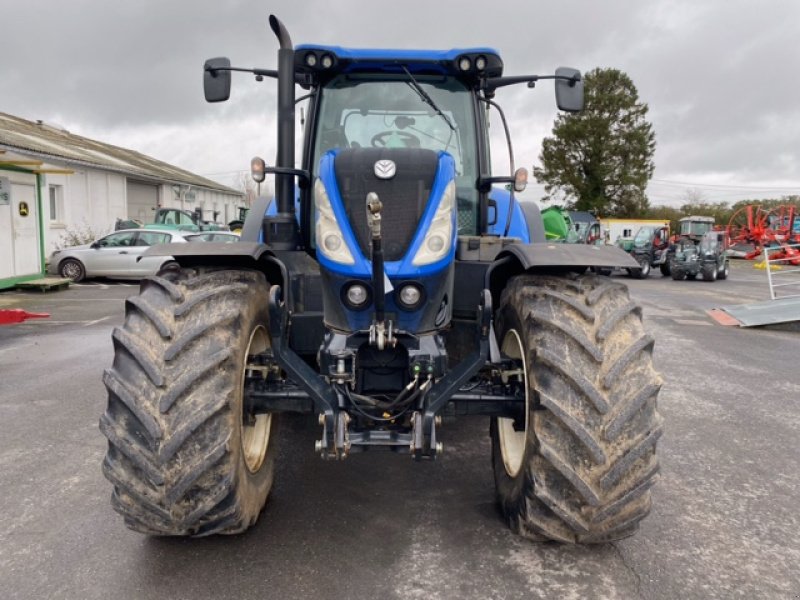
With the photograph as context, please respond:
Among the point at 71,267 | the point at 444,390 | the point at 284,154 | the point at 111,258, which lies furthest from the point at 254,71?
the point at 71,267

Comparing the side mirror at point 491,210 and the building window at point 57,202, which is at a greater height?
the building window at point 57,202

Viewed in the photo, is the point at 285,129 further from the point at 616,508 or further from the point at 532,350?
the point at 616,508

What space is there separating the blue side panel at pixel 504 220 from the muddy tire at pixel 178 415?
6.89 ft

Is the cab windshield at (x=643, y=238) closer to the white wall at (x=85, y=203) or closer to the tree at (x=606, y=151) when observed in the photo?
the tree at (x=606, y=151)

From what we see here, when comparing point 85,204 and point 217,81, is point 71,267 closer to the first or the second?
point 85,204

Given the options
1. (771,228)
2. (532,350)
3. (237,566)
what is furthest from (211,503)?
(771,228)

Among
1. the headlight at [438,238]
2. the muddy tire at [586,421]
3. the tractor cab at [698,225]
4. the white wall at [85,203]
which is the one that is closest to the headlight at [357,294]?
the headlight at [438,238]

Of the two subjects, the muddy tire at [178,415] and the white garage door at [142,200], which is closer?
the muddy tire at [178,415]

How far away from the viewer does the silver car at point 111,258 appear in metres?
16.7

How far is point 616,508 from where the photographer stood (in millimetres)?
2619

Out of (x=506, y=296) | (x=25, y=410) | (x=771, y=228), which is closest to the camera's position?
(x=506, y=296)

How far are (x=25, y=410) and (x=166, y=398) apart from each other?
369 cm

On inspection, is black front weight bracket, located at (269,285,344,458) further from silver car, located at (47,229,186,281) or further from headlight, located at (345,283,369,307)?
silver car, located at (47,229,186,281)

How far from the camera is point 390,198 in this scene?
2922 millimetres
